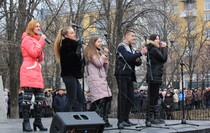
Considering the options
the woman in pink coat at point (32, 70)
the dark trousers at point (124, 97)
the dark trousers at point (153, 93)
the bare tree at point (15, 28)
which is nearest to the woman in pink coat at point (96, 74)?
the dark trousers at point (124, 97)

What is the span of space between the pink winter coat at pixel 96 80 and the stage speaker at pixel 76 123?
2.20 m

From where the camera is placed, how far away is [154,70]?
29.2 ft

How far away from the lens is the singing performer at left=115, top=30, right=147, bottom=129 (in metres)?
8.42

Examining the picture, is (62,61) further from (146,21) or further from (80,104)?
(146,21)

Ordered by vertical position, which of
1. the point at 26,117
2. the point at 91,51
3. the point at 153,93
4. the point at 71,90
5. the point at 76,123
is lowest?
the point at 26,117

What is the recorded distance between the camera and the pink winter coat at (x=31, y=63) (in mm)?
7749

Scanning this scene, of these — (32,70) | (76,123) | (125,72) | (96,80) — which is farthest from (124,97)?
(76,123)

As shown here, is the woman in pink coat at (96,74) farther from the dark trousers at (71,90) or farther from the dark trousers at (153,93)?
the dark trousers at (153,93)

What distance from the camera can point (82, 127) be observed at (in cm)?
584

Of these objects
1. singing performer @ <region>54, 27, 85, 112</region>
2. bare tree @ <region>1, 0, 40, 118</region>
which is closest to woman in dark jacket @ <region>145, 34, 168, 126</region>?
singing performer @ <region>54, 27, 85, 112</region>

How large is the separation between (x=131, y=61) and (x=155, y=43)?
80 centimetres

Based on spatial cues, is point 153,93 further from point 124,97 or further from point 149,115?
point 124,97

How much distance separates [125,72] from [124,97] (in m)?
0.53

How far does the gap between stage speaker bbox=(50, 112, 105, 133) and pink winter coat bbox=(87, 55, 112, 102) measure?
7.22 feet
